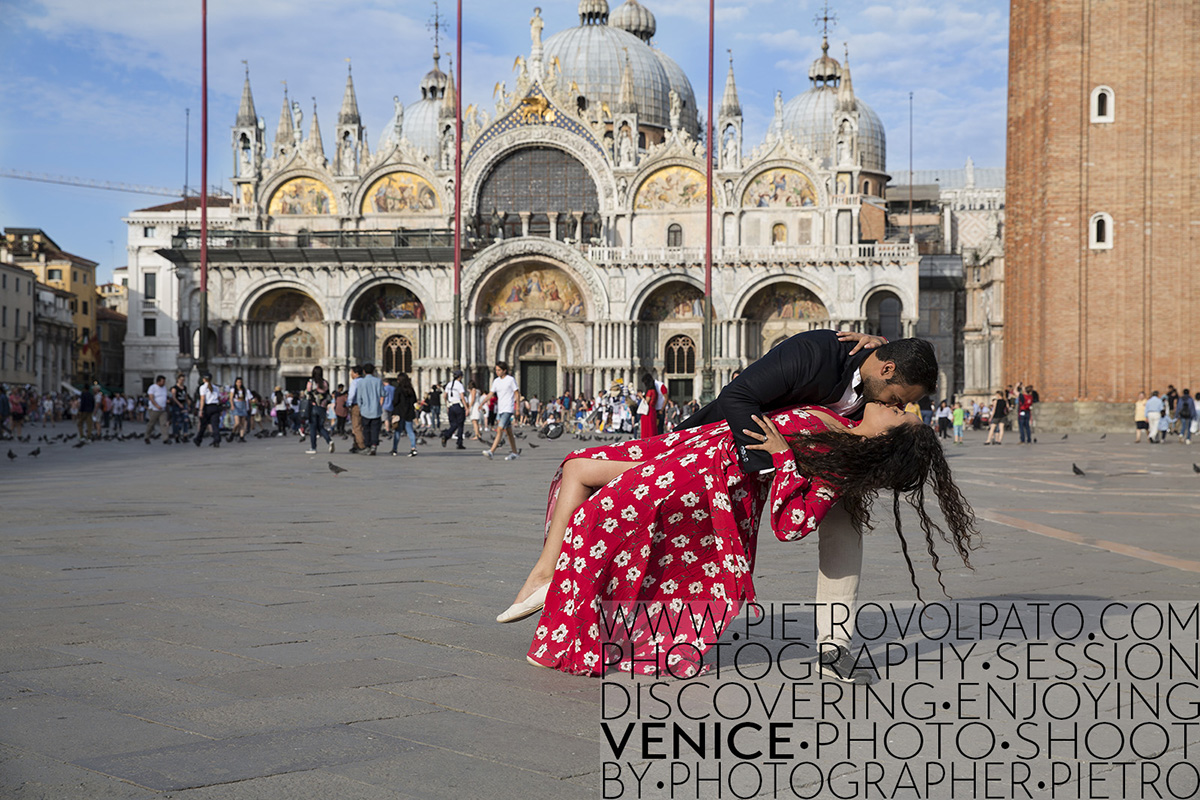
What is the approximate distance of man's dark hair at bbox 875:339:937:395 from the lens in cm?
381

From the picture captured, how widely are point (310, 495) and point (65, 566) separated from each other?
477 centimetres

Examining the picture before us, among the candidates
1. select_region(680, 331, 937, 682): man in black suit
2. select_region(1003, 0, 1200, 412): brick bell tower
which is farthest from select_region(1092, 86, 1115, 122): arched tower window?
select_region(680, 331, 937, 682): man in black suit

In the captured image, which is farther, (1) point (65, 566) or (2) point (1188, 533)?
(2) point (1188, 533)

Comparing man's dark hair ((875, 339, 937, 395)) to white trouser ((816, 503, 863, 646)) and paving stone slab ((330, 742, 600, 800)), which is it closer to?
white trouser ((816, 503, 863, 646))

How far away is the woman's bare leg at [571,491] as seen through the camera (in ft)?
13.3

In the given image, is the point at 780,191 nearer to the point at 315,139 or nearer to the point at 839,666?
the point at 315,139

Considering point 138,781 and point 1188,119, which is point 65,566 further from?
point 1188,119

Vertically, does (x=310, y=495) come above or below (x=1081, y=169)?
below

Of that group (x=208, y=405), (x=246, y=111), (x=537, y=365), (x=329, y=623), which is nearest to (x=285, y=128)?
(x=246, y=111)

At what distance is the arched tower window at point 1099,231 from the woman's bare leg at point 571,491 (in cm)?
2982

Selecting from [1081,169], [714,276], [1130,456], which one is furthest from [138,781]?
[714,276]

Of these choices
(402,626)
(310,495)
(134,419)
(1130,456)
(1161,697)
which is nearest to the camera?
(1161,697)

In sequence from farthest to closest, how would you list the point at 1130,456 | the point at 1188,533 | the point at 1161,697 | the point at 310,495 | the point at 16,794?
the point at 1130,456, the point at 310,495, the point at 1188,533, the point at 1161,697, the point at 16,794

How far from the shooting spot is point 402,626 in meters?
4.61
